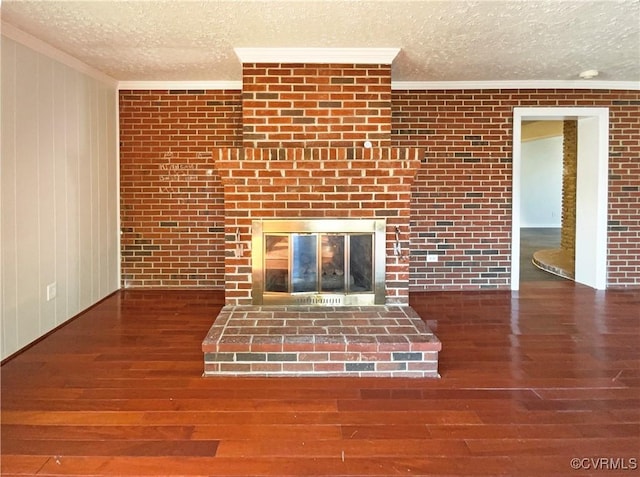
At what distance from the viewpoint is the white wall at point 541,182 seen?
39.0ft

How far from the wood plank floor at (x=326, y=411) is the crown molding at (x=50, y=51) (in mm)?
2097

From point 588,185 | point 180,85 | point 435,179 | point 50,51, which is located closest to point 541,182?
point 588,185

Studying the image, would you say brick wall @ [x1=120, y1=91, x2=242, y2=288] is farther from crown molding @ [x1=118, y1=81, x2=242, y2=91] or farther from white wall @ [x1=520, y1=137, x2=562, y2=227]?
white wall @ [x1=520, y1=137, x2=562, y2=227]

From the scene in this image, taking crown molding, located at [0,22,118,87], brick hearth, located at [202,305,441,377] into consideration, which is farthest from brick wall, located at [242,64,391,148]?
brick hearth, located at [202,305,441,377]

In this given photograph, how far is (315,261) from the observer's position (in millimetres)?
3309

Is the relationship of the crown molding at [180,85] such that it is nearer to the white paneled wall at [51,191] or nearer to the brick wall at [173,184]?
the brick wall at [173,184]

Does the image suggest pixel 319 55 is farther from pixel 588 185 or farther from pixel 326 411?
pixel 588 185

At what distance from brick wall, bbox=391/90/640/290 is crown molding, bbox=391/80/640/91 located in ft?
0.18

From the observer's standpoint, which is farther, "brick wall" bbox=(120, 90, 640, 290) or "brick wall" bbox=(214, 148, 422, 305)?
"brick wall" bbox=(120, 90, 640, 290)

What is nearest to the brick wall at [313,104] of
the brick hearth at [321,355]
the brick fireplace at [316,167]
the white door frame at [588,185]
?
the brick fireplace at [316,167]

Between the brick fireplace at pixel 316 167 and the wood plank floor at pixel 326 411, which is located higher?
the brick fireplace at pixel 316 167

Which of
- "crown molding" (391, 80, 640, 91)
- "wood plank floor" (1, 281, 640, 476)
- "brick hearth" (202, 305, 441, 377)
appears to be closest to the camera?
"wood plank floor" (1, 281, 640, 476)

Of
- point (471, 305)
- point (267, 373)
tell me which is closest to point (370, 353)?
point (267, 373)

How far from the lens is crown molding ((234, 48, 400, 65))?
3.24 m
